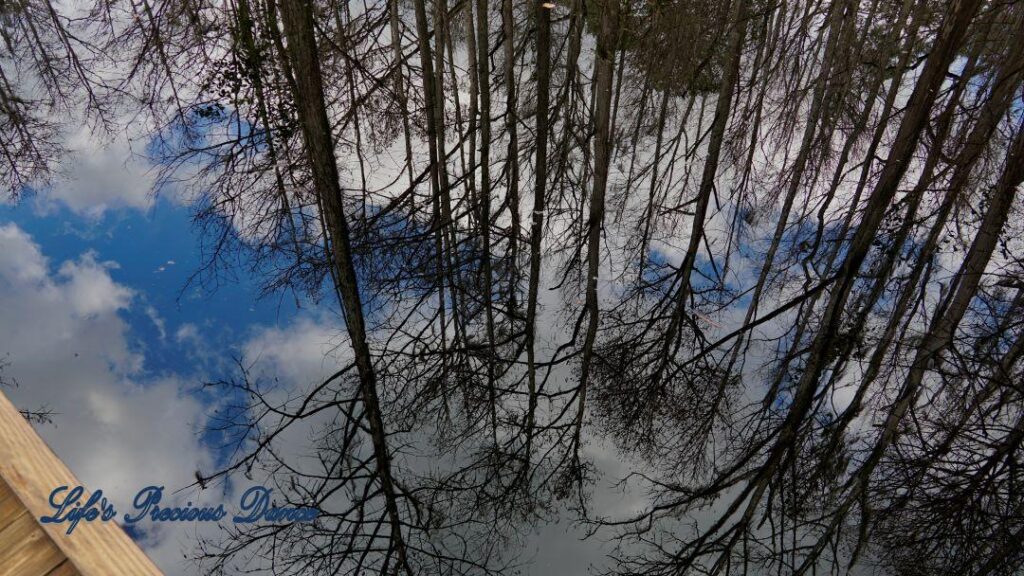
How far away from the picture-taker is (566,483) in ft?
16.7

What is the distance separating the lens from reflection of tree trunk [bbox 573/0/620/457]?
13.4ft

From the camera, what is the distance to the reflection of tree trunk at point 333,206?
411 centimetres

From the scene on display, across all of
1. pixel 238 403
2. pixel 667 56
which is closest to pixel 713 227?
pixel 667 56

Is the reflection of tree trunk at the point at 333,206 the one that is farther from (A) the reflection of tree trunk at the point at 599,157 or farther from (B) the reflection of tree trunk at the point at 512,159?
(A) the reflection of tree trunk at the point at 599,157

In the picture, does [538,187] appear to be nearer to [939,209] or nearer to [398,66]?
[398,66]

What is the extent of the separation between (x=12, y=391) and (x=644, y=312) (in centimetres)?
528

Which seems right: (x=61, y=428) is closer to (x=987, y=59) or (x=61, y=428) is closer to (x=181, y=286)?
(x=181, y=286)

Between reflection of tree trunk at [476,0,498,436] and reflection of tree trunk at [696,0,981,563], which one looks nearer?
reflection of tree trunk at [696,0,981,563]

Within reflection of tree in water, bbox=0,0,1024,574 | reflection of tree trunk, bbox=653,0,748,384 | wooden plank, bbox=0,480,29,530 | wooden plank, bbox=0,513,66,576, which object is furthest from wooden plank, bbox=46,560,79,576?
reflection of tree trunk, bbox=653,0,748,384

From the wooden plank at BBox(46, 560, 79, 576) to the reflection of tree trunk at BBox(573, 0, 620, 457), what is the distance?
3793 millimetres

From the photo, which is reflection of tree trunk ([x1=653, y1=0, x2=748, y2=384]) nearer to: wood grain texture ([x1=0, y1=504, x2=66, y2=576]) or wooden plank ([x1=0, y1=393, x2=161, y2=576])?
wooden plank ([x1=0, y1=393, x2=161, y2=576])

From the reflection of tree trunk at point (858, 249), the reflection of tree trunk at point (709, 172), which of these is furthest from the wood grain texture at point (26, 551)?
the reflection of tree trunk at point (709, 172)

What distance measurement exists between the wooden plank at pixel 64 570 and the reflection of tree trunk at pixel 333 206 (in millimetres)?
3326

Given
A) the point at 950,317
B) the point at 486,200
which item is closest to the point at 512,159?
the point at 486,200
